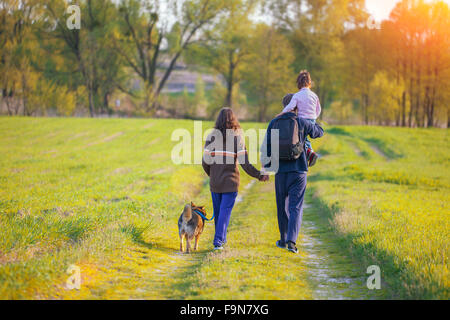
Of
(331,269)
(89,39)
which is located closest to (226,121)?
(331,269)

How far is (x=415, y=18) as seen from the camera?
38.2 metres

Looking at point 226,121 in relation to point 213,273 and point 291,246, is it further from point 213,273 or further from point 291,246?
point 213,273

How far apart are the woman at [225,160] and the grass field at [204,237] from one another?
836 millimetres

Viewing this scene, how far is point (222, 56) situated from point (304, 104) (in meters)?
53.5

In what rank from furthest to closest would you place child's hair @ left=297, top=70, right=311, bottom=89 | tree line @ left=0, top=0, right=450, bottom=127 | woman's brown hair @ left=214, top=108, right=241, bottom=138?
tree line @ left=0, top=0, right=450, bottom=127, child's hair @ left=297, top=70, right=311, bottom=89, woman's brown hair @ left=214, top=108, right=241, bottom=138

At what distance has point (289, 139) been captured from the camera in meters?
7.88

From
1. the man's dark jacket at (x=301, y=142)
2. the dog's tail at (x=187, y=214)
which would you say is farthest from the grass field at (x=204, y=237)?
the man's dark jacket at (x=301, y=142)

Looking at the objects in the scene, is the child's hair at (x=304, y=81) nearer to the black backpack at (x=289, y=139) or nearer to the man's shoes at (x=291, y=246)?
the black backpack at (x=289, y=139)

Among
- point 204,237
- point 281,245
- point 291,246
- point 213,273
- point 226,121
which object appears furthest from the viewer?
point 204,237

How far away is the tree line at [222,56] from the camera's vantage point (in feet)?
157

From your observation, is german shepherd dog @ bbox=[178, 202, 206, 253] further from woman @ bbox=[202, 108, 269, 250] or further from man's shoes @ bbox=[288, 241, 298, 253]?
man's shoes @ bbox=[288, 241, 298, 253]

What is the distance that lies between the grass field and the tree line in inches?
1213

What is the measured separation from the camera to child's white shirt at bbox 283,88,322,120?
802 cm

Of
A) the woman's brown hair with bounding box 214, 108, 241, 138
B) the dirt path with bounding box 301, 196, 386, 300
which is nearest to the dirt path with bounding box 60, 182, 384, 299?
the dirt path with bounding box 301, 196, 386, 300
